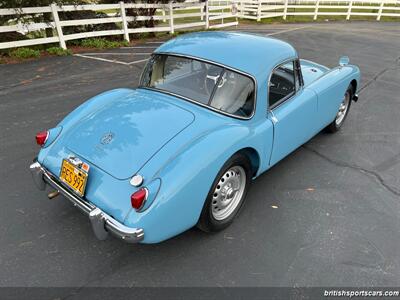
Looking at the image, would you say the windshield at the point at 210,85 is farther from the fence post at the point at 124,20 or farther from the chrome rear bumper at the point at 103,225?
the fence post at the point at 124,20

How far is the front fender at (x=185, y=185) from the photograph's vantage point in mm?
2344

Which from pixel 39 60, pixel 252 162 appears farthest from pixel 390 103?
pixel 39 60

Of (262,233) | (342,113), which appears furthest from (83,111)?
(342,113)

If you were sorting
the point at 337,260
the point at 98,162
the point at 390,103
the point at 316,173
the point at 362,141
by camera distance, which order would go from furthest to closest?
the point at 390,103 < the point at 362,141 < the point at 316,173 < the point at 337,260 < the point at 98,162

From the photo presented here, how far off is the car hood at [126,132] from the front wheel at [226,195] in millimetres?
568

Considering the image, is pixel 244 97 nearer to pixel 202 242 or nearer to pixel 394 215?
pixel 202 242

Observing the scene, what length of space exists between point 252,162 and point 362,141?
256 cm

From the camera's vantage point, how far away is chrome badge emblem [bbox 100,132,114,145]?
2789mm

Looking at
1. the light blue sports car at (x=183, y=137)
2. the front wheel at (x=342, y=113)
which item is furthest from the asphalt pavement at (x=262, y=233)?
the light blue sports car at (x=183, y=137)

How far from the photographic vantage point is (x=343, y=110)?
5.23 metres

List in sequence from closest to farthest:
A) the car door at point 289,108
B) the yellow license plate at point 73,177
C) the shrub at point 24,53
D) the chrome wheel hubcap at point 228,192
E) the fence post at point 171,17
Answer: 1. the yellow license plate at point 73,177
2. the chrome wheel hubcap at point 228,192
3. the car door at point 289,108
4. the shrub at point 24,53
5. the fence post at point 171,17

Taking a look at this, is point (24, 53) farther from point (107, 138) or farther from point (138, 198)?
point (138, 198)

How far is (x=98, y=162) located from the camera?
2654 millimetres

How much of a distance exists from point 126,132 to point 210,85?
985 mm
